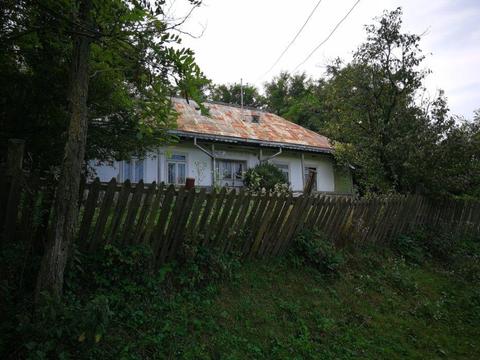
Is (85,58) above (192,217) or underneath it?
above

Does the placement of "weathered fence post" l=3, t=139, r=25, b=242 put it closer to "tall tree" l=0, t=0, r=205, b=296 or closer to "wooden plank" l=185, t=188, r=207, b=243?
"tall tree" l=0, t=0, r=205, b=296

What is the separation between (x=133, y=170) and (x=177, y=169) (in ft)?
5.80

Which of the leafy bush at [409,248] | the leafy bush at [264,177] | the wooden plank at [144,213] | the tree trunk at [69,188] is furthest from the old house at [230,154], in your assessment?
the tree trunk at [69,188]

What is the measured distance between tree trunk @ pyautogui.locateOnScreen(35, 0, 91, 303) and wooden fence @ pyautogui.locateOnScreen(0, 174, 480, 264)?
501 mm

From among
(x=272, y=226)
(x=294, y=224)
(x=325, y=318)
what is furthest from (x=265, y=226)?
(x=325, y=318)

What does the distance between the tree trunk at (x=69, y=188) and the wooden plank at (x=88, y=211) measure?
75 cm

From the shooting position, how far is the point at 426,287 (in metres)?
6.09

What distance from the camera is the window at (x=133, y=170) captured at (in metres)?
12.5

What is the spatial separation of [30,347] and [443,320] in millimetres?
5314

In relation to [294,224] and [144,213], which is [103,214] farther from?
[294,224]

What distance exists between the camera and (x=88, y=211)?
3.81 metres

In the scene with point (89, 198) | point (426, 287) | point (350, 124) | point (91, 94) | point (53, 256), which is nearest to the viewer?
point (53, 256)

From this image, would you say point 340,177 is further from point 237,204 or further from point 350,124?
point 237,204

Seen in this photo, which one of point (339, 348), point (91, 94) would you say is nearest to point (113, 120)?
point (91, 94)
